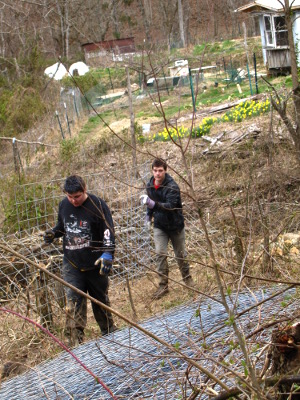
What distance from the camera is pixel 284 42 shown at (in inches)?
811

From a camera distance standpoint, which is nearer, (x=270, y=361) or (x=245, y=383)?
(x=245, y=383)

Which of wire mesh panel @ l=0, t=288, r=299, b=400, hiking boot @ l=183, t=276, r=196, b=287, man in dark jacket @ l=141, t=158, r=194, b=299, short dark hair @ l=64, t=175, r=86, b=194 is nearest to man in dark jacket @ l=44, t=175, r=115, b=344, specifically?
short dark hair @ l=64, t=175, r=86, b=194

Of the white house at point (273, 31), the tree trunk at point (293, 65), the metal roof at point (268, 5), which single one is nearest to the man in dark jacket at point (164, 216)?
the tree trunk at point (293, 65)

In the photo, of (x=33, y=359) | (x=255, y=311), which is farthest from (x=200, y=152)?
(x=255, y=311)

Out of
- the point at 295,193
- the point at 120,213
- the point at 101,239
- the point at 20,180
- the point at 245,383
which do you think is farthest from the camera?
the point at 20,180

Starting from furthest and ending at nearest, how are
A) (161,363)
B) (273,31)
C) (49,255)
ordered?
(273,31) < (49,255) < (161,363)

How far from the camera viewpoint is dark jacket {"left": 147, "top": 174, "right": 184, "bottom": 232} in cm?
574

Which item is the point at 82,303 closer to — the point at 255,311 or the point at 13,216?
the point at 255,311

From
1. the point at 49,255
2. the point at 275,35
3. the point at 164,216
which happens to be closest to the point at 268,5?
the point at 275,35

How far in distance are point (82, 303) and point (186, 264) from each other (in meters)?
1.56

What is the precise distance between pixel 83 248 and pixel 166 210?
1129 mm

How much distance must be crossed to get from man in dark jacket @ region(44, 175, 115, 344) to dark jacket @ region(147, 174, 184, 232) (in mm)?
972

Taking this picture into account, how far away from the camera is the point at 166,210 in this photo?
226 inches

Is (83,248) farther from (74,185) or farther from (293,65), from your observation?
(293,65)
